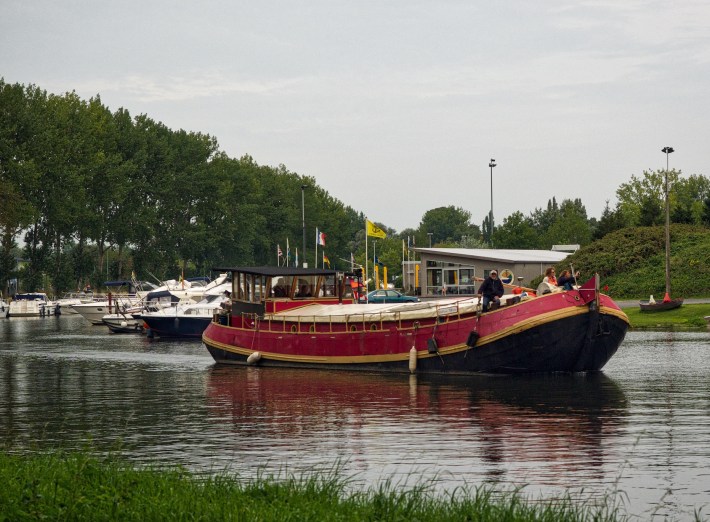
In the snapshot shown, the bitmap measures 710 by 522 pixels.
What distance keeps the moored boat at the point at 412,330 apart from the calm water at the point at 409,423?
2.36ft

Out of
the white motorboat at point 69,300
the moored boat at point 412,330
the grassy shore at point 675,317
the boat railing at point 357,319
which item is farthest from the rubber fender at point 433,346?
the white motorboat at point 69,300

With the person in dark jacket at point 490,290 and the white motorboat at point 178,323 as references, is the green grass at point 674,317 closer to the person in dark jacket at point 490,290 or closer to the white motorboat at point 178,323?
the white motorboat at point 178,323

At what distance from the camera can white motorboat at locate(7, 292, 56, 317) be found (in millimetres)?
113500

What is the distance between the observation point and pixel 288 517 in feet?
42.5

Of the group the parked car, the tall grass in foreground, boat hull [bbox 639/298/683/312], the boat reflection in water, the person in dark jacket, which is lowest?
the boat reflection in water

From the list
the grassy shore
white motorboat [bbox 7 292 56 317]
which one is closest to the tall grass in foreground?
the grassy shore

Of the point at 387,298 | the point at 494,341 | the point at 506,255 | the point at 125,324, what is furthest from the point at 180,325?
the point at 506,255

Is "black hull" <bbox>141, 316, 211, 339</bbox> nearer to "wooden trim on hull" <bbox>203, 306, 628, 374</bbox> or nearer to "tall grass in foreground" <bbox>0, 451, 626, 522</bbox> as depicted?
"wooden trim on hull" <bbox>203, 306, 628, 374</bbox>

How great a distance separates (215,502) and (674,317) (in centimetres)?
5290

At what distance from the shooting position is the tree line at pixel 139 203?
371ft

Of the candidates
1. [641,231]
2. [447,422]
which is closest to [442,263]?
[641,231]

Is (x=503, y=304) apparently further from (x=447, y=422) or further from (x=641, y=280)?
(x=641, y=280)

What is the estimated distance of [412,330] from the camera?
36250 mm

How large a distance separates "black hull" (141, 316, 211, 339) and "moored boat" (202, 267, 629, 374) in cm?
2183
